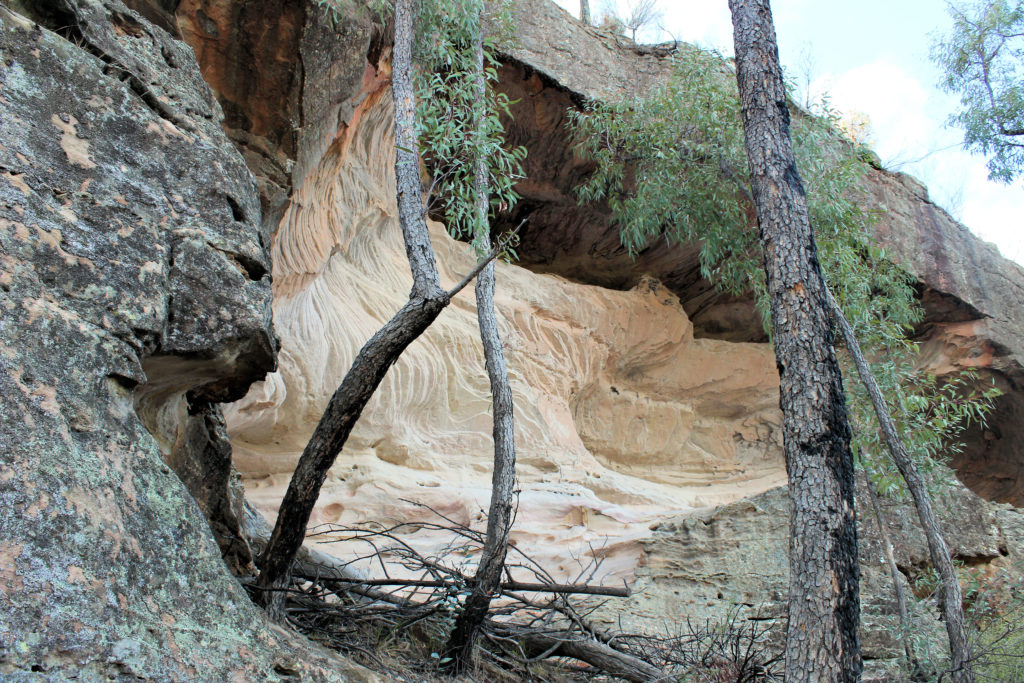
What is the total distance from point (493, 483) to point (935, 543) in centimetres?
291

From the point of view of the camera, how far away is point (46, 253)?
9.28ft

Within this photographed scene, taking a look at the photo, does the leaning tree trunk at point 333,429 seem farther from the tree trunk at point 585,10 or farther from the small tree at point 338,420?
the tree trunk at point 585,10

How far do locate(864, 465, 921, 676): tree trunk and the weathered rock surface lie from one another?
11.9 feet

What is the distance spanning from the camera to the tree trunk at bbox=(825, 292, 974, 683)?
4445 millimetres

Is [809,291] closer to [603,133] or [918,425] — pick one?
[918,425]

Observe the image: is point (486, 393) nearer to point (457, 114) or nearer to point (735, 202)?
point (735, 202)

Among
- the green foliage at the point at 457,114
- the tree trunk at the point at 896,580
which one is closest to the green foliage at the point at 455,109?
the green foliage at the point at 457,114

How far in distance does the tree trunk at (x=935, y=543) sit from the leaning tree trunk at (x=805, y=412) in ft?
4.11

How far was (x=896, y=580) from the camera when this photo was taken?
5258mm

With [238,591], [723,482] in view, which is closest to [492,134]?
[238,591]

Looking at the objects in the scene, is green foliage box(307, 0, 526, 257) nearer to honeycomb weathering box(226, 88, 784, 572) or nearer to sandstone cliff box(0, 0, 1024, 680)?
sandstone cliff box(0, 0, 1024, 680)

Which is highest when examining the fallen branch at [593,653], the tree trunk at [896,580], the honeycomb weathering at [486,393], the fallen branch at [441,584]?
the honeycomb weathering at [486,393]

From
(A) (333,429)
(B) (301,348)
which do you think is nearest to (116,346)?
(A) (333,429)

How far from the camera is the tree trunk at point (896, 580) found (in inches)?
190
